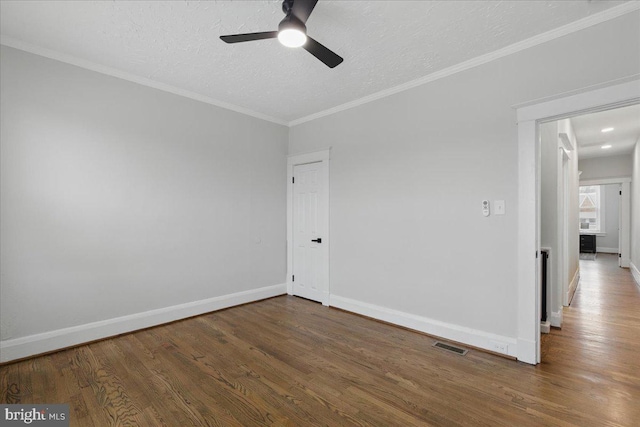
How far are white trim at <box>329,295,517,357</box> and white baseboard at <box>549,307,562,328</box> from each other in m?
1.15

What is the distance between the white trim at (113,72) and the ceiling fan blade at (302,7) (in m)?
2.40

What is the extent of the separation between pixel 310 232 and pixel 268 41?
110 inches

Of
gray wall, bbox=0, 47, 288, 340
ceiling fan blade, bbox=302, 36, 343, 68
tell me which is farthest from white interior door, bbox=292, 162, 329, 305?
ceiling fan blade, bbox=302, 36, 343, 68

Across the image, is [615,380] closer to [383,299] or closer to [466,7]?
[383,299]

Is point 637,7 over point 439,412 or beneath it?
over

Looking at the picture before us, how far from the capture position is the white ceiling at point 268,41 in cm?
220

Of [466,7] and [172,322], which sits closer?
[466,7]

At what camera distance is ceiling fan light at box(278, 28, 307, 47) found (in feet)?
6.31

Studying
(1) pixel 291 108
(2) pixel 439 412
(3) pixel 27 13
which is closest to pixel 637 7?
A: (2) pixel 439 412

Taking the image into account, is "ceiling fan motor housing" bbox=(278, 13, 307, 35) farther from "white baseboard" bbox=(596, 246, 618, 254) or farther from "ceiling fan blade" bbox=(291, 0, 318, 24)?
"white baseboard" bbox=(596, 246, 618, 254)

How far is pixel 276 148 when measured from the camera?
15.9 ft

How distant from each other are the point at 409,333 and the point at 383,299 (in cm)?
52

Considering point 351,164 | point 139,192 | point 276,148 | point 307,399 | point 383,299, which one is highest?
point 276,148

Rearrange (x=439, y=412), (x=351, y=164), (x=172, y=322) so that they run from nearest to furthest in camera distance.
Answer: (x=439, y=412) → (x=172, y=322) → (x=351, y=164)
